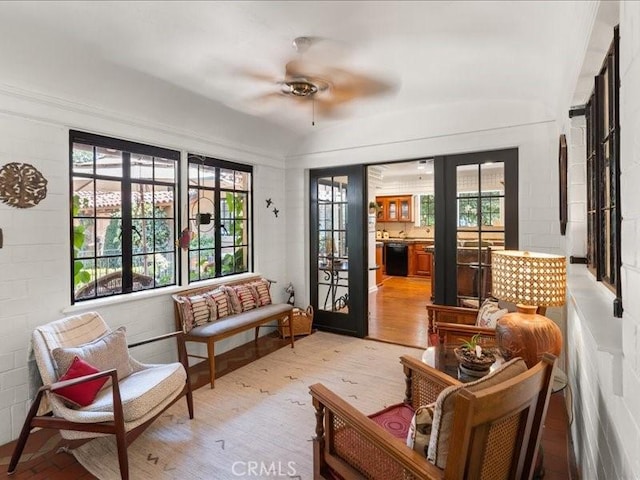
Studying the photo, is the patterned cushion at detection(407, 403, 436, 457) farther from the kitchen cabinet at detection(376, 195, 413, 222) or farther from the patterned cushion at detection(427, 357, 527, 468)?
the kitchen cabinet at detection(376, 195, 413, 222)

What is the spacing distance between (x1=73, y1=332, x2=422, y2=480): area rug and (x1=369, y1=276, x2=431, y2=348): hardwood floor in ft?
1.79

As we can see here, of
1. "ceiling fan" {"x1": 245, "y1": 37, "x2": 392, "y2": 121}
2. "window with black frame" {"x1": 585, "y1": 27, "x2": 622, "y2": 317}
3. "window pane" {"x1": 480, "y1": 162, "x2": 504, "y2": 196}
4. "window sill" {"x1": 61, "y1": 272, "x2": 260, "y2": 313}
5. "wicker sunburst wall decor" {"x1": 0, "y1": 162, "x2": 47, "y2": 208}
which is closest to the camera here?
"window with black frame" {"x1": 585, "y1": 27, "x2": 622, "y2": 317}

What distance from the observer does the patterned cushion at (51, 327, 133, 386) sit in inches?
91.4

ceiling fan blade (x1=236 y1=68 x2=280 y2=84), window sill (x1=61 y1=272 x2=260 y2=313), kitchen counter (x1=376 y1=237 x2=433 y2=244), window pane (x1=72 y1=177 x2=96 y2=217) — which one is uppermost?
ceiling fan blade (x1=236 y1=68 x2=280 y2=84)

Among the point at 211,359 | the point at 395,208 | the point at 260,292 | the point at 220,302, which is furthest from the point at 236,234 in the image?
the point at 395,208

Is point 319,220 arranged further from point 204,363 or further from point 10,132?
point 10,132

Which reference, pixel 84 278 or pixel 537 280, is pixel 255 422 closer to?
pixel 84 278

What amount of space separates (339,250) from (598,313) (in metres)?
3.53

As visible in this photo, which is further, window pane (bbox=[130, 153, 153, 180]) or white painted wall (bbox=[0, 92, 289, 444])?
window pane (bbox=[130, 153, 153, 180])

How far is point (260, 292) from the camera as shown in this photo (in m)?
4.36

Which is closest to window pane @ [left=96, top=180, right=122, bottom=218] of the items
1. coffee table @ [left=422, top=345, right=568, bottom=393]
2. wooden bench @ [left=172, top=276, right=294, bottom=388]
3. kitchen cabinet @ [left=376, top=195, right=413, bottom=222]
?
wooden bench @ [left=172, top=276, right=294, bottom=388]

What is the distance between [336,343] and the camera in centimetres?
446

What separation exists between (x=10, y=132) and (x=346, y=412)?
294cm

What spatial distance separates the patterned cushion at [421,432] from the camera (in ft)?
4.37
